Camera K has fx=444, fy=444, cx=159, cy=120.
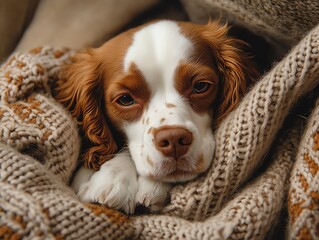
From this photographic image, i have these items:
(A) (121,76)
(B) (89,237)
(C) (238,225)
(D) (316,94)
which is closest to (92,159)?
(A) (121,76)

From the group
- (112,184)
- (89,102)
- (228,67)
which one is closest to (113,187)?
(112,184)

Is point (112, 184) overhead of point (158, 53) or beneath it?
beneath

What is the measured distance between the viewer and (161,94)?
1.45 m

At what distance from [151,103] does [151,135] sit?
165 mm

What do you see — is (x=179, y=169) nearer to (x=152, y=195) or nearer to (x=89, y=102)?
(x=152, y=195)

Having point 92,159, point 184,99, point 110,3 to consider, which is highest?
point 110,3

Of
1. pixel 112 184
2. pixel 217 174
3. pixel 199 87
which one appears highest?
pixel 199 87

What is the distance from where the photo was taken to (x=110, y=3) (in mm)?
1888

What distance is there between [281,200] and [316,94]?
35 cm

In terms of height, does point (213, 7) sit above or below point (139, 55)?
above

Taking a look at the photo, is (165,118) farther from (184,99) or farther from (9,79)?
(9,79)

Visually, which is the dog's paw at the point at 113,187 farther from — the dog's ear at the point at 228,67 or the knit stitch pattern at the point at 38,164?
the dog's ear at the point at 228,67

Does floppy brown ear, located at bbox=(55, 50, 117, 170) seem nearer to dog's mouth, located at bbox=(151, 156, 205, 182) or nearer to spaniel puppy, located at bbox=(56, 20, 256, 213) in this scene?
spaniel puppy, located at bbox=(56, 20, 256, 213)

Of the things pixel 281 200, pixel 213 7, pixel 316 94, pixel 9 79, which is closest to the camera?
pixel 281 200
